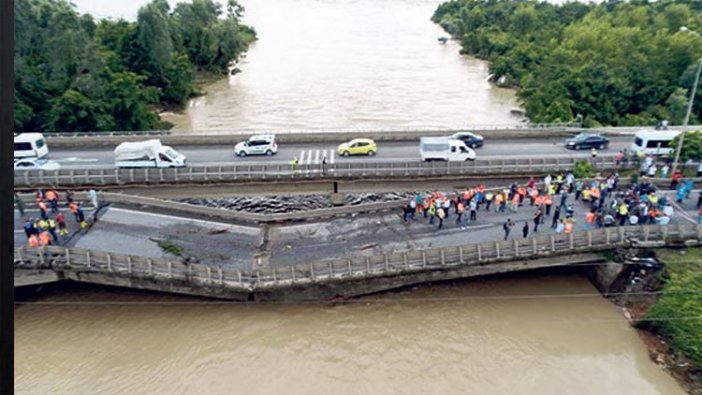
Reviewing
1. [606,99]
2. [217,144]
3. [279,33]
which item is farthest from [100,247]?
[279,33]

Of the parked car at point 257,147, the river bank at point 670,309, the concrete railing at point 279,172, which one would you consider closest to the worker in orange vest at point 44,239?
the concrete railing at point 279,172

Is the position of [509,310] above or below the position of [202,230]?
below

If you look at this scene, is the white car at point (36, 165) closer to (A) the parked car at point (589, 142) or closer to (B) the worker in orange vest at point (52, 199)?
(B) the worker in orange vest at point (52, 199)

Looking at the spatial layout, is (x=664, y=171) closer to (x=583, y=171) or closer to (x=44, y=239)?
(x=583, y=171)

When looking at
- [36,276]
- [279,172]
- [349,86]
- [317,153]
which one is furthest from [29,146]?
[349,86]

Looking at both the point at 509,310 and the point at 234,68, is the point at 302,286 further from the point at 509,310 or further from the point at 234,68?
the point at 234,68

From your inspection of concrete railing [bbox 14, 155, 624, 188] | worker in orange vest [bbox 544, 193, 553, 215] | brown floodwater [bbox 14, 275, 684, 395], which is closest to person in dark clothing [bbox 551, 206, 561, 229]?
worker in orange vest [bbox 544, 193, 553, 215]
